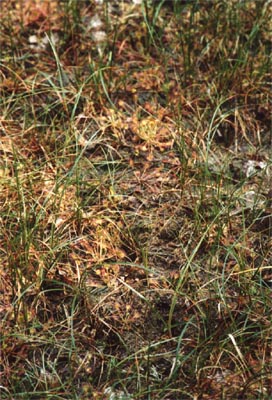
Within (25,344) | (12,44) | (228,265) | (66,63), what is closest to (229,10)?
(66,63)

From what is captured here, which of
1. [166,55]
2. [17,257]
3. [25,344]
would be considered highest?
[166,55]

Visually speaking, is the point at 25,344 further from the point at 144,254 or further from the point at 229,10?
the point at 229,10

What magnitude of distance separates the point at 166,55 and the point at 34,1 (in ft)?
3.02

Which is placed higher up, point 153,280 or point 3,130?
point 3,130

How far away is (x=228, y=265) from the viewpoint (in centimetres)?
355

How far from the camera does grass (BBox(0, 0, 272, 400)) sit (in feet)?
A: 10.5

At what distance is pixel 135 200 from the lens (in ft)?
12.5

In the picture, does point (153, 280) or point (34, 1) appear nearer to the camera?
point (153, 280)

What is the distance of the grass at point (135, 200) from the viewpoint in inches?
126

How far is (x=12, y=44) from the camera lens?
4359mm

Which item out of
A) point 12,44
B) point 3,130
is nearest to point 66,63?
point 12,44

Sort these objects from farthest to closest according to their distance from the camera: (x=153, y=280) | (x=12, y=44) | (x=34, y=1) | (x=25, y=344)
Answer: (x=34, y=1) → (x=12, y=44) → (x=153, y=280) → (x=25, y=344)

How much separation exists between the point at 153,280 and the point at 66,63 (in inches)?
62.1

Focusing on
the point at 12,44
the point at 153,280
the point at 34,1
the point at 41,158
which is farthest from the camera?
the point at 34,1
